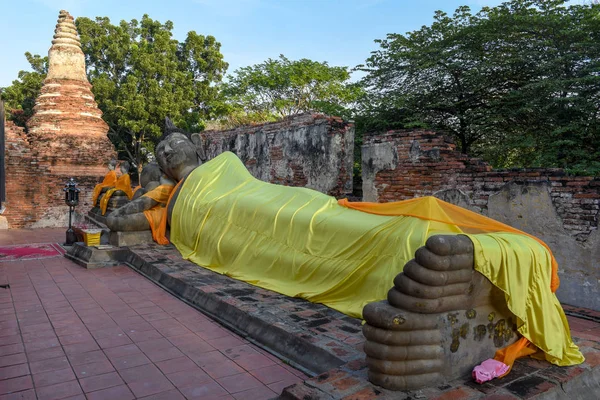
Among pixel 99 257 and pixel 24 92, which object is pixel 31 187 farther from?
pixel 24 92

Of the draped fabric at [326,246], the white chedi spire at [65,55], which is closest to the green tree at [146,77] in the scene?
the white chedi spire at [65,55]

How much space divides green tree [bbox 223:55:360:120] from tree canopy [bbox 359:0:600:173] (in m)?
6.79

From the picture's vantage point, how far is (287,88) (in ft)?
62.8

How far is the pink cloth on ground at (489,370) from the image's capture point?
243 cm

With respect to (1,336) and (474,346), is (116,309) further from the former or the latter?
(474,346)

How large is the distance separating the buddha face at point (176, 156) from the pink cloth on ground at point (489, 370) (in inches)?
207

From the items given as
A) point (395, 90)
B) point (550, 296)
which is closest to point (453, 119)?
point (395, 90)

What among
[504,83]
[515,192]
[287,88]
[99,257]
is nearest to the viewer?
[515,192]

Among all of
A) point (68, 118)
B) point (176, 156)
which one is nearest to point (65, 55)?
point (68, 118)

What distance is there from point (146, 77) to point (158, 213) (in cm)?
1449

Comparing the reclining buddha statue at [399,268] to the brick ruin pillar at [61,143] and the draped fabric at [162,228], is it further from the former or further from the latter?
the brick ruin pillar at [61,143]

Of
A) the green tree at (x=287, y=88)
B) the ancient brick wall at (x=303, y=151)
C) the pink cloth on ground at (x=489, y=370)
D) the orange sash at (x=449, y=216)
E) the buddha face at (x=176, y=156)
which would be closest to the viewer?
the pink cloth on ground at (x=489, y=370)

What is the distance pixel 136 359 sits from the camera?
310 cm

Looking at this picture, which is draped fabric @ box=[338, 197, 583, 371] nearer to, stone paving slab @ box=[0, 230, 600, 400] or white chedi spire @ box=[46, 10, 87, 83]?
stone paving slab @ box=[0, 230, 600, 400]
